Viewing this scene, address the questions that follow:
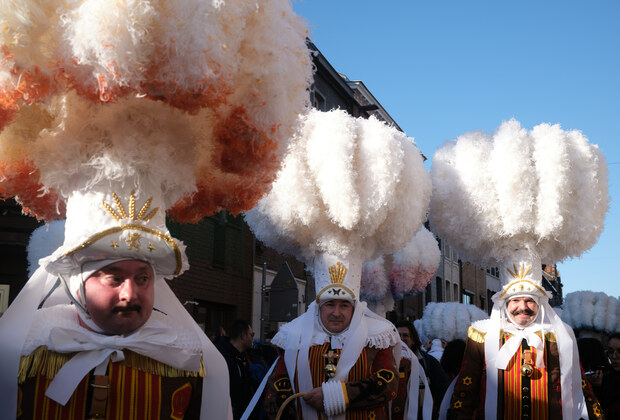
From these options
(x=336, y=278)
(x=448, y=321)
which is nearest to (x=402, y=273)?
(x=448, y=321)

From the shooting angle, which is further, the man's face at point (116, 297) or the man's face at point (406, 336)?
the man's face at point (406, 336)

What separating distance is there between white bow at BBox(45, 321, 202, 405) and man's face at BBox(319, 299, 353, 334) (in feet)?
7.41

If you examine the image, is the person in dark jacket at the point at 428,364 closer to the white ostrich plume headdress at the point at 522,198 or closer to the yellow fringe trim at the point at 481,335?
the white ostrich plume headdress at the point at 522,198

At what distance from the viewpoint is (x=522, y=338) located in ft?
17.6

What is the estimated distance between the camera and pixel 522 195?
5668 millimetres

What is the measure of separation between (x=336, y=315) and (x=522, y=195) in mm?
1965

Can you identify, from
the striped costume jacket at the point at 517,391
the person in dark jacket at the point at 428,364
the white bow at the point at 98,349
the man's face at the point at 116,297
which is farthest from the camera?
the person in dark jacket at the point at 428,364

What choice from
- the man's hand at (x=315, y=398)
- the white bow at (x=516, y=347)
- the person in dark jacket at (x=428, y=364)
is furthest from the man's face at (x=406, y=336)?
the man's hand at (x=315, y=398)

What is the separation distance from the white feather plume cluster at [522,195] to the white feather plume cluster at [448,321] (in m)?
6.85

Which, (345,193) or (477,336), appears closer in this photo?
(345,193)

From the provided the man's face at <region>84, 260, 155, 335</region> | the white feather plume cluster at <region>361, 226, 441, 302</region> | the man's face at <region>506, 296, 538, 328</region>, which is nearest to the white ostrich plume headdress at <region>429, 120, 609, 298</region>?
the man's face at <region>506, 296, 538, 328</region>

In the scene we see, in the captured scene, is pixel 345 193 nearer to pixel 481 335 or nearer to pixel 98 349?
pixel 481 335

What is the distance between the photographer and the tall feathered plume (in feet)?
8.02

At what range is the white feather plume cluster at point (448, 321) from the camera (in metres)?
12.7
